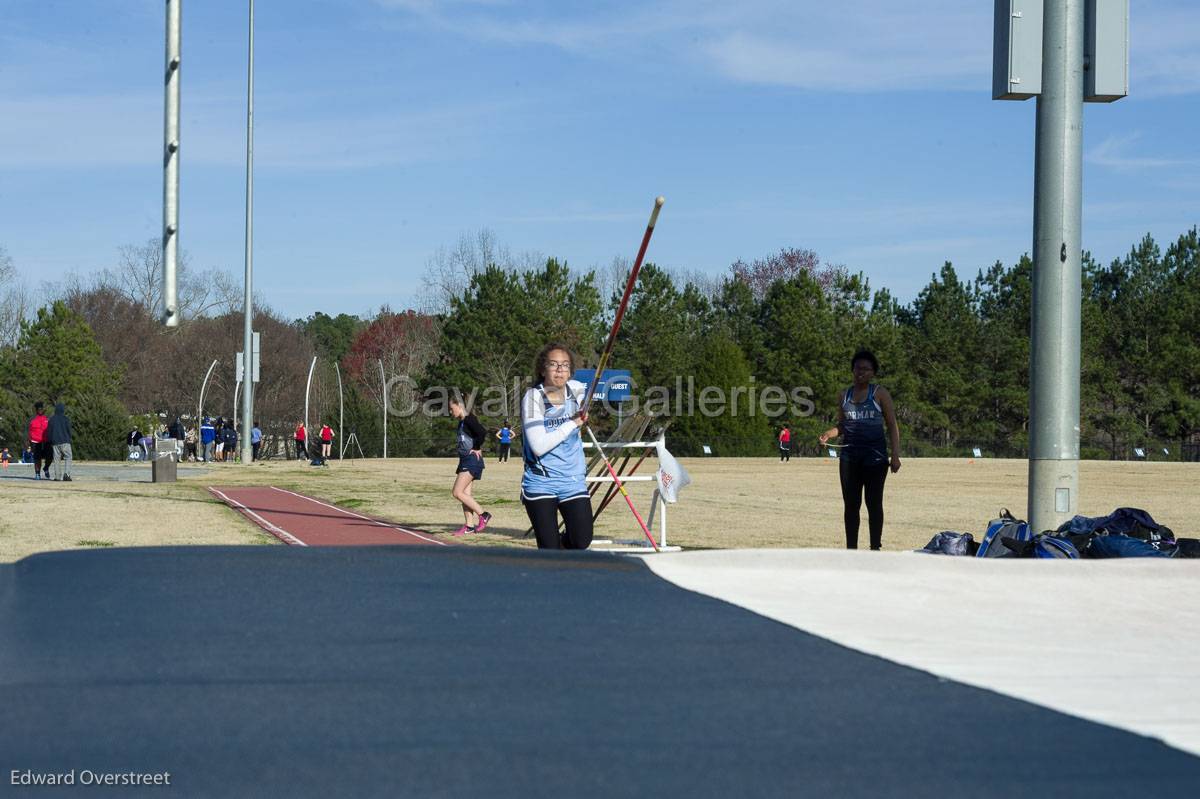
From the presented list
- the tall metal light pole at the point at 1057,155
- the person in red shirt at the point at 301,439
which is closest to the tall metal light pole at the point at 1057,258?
the tall metal light pole at the point at 1057,155

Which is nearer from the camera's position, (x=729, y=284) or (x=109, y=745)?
(x=109, y=745)

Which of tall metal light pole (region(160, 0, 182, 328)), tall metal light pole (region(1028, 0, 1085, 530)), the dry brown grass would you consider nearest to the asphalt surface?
tall metal light pole (region(160, 0, 182, 328))

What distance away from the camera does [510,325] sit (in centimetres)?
7662

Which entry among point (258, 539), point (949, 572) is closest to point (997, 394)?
point (258, 539)

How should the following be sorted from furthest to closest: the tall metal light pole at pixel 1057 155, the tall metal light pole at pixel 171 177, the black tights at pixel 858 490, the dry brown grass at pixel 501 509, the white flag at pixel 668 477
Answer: the dry brown grass at pixel 501 509 < the white flag at pixel 668 477 < the black tights at pixel 858 490 < the tall metal light pole at pixel 1057 155 < the tall metal light pole at pixel 171 177

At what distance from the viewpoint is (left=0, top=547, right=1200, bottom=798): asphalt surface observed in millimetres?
2459

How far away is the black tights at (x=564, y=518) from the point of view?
742 centimetres

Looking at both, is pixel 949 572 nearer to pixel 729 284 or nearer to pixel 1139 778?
pixel 1139 778

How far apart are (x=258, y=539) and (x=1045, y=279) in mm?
8620

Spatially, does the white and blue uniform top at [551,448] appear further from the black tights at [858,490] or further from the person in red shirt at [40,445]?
the person in red shirt at [40,445]

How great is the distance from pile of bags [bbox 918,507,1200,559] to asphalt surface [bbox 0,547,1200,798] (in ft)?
10.6

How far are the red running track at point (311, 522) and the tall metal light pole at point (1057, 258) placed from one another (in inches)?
197

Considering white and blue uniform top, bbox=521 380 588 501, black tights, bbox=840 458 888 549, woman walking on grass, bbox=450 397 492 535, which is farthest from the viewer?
woman walking on grass, bbox=450 397 492 535
